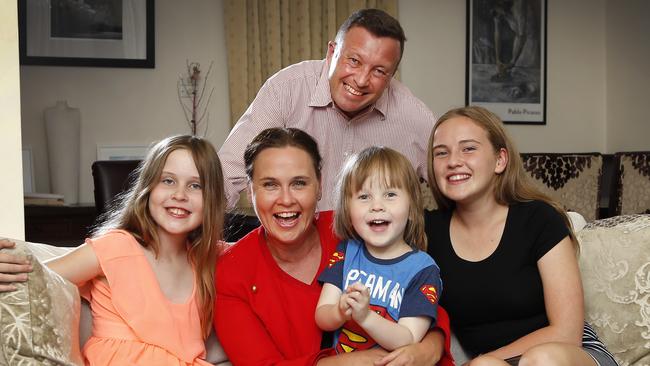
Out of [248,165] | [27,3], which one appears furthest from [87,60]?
[248,165]

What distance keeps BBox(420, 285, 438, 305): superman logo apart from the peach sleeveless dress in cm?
59

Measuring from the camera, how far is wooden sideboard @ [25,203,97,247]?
4.18 meters

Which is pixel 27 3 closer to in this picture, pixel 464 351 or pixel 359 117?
pixel 359 117

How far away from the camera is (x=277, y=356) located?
1934mm

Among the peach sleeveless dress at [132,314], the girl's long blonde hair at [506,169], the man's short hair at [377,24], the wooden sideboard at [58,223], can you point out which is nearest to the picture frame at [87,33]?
the wooden sideboard at [58,223]

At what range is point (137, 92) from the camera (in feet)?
16.4

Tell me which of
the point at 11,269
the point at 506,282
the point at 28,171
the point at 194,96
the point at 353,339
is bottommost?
the point at 353,339

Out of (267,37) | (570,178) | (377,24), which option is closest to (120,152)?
(267,37)

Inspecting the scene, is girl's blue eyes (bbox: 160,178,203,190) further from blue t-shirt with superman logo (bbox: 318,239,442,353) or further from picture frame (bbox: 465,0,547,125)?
picture frame (bbox: 465,0,547,125)

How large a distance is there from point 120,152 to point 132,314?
10.3 feet

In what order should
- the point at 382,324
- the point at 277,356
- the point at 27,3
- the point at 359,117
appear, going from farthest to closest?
1. the point at 27,3
2. the point at 359,117
3. the point at 277,356
4. the point at 382,324

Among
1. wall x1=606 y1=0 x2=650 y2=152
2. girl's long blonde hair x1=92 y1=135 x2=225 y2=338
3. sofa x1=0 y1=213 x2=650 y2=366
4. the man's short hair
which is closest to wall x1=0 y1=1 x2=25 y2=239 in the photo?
sofa x1=0 y1=213 x2=650 y2=366

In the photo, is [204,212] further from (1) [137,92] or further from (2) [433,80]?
(2) [433,80]

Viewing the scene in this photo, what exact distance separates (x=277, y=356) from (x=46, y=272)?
60 cm
